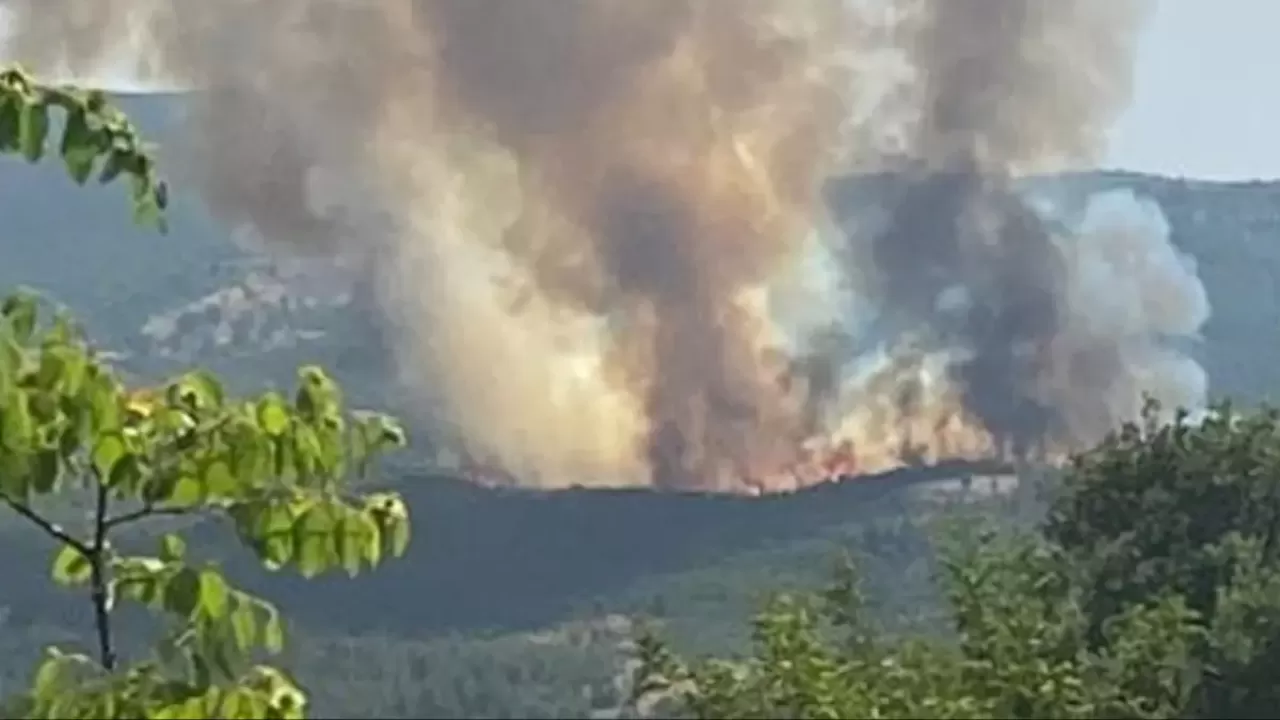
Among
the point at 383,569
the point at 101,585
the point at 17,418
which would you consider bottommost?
the point at 101,585

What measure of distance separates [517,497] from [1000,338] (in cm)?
2644

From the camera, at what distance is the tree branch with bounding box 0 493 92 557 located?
222 inches

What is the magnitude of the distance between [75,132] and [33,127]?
0.09 metres

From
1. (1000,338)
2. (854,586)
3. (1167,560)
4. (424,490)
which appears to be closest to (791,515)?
(1000,338)

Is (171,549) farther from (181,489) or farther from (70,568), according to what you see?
(70,568)

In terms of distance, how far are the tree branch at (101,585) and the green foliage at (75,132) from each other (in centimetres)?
61

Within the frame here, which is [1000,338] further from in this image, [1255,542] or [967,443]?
[1255,542]

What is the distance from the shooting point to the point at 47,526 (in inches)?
227

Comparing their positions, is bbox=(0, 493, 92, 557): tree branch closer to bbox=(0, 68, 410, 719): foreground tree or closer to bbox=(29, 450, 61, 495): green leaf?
bbox=(0, 68, 410, 719): foreground tree

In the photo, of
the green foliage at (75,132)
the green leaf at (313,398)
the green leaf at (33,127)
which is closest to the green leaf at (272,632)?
the green leaf at (313,398)

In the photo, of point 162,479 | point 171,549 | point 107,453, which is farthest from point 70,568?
point 107,453

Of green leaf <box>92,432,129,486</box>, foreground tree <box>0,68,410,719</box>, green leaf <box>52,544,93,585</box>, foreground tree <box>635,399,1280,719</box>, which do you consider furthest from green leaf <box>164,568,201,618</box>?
foreground tree <box>635,399,1280,719</box>

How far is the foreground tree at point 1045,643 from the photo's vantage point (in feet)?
31.5

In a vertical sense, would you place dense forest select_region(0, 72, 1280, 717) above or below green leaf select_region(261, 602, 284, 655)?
above
